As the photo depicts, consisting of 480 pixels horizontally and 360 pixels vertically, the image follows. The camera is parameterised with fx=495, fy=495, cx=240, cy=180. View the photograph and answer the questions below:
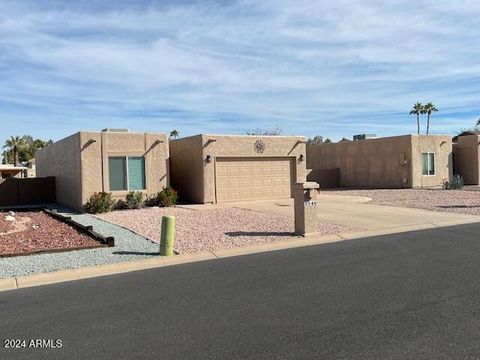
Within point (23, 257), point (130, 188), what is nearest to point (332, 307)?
point (23, 257)

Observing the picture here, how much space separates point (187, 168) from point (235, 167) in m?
2.37

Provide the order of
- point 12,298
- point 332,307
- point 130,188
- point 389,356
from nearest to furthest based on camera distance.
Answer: point 389,356, point 332,307, point 12,298, point 130,188

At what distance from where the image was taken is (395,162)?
3166cm

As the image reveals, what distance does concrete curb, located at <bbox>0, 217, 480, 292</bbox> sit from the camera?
8281 millimetres

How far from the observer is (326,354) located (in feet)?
15.3

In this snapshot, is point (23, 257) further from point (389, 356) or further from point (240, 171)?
point (240, 171)

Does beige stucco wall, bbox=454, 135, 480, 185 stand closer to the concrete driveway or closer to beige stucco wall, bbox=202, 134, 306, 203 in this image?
beige stucco wall, bbox=202, 134, 306, 203

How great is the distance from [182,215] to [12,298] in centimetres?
1085

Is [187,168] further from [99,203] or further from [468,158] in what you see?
[468,158]

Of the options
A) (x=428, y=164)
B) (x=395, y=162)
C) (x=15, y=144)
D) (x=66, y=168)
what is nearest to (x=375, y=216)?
(x=66, y=168)

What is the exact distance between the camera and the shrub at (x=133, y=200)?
20.9m

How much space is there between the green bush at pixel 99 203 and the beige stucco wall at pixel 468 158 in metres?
26.0

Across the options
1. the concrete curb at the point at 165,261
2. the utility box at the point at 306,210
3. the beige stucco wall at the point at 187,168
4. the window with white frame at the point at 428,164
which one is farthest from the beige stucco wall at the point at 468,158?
the utility box at the point at 306,210

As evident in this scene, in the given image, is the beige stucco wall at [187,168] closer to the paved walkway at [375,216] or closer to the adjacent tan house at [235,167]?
the adjacent tan house at [235,167]
